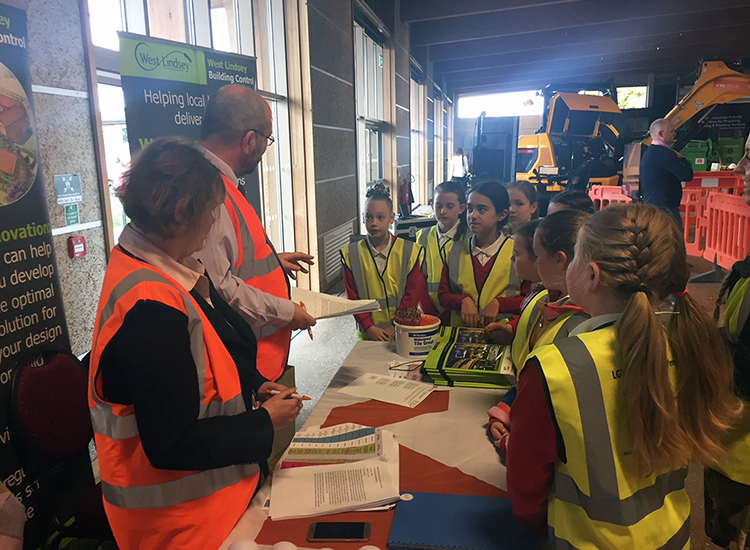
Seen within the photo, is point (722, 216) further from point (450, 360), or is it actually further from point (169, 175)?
point (169, 175)

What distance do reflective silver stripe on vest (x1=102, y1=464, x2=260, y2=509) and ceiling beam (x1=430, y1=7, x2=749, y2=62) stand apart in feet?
37.2

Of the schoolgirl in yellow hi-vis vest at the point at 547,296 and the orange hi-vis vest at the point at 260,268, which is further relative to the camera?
the orange hi-vis vest at the point at 260,268

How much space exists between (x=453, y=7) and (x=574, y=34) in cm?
391

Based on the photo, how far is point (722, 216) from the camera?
6.12 m

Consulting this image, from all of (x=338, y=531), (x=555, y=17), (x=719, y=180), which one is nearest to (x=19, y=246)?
(x=338, y=531)

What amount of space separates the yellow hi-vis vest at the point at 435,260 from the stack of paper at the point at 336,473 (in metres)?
1.31

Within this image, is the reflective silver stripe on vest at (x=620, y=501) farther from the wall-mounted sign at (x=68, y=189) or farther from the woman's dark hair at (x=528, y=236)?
the wall-mounted sign at (x=68, y=189)

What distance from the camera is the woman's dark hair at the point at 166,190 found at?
1.02m

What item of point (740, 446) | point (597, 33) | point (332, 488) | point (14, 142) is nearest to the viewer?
point (332, 488)

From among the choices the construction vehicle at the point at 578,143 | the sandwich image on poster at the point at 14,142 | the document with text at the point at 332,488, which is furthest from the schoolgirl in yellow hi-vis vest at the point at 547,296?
the construction vehicle at the point at 578,143

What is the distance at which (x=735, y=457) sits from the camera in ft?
4.32

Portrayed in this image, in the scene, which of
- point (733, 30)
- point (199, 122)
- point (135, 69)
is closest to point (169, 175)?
point (135, 69)

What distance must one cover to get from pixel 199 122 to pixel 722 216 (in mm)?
6008

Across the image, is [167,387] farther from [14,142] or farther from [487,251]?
[487,251]
